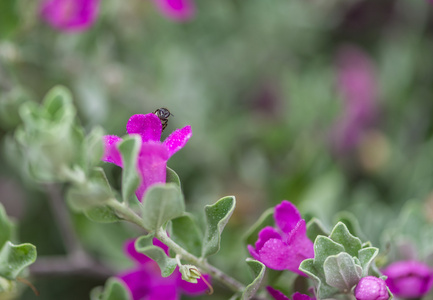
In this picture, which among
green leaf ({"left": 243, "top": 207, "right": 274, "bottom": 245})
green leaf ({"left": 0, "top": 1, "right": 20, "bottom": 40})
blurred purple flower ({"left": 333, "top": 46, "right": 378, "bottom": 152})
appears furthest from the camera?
blurred purple flower ({"left": 333, "top": 46, "right": 378, "bottom": 152})

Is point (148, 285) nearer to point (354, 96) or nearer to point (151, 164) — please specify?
point (151, 164)

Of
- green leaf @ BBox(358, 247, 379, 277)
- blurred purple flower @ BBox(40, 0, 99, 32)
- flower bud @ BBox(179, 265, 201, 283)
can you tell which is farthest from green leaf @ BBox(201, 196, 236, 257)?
blurred purple flower @ BBox(40, 0, 99, 32)

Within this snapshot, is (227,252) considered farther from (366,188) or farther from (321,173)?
(366,188)

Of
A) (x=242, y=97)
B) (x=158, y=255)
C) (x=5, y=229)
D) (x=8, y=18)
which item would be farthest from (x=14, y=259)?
(x=242, y=97)

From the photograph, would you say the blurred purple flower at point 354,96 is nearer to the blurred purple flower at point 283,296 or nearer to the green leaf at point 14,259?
the blurred purple flower at point 283,296

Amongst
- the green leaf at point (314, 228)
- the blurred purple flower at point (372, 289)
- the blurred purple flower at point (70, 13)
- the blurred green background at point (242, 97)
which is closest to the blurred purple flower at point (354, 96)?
the blurred green background at point (242, 97)

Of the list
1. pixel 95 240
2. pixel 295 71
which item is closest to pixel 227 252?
pixel 95 240

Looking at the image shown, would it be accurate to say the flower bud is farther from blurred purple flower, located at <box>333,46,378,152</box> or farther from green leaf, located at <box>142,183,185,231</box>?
blurred purple flower, located at <box>333,46,378,152</box>

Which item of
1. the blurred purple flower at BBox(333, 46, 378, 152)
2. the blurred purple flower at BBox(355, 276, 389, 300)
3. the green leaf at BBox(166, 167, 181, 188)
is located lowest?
the blurred purple flower at BBox(355, 276, 389, 300)

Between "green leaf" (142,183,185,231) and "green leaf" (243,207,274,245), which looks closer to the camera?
"green leaf" (142,183,185,231)
